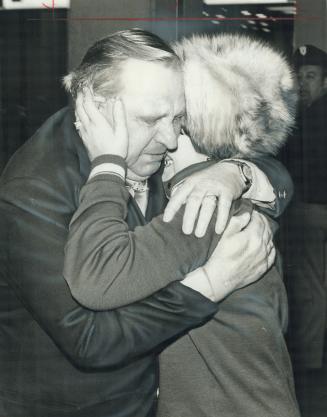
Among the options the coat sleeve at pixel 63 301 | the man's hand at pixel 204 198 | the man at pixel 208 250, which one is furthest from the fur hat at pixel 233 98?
the coat sleeve at pixel 63 301

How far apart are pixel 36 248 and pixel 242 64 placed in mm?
692

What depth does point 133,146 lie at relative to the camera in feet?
5.15

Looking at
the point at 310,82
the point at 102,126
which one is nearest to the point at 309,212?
the point at 310,82

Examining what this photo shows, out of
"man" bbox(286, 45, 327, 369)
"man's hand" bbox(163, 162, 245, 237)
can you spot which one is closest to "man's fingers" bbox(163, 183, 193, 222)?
"man's hand" bbox(163, 162, 245, 237)

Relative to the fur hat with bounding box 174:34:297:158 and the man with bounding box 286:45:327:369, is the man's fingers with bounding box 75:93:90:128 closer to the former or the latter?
the fur hat with bounding box 174:34:297:158

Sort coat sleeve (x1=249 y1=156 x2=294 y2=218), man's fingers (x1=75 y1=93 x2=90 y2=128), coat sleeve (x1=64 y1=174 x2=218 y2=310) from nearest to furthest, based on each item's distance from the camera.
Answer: coat sleeve (x1=64 y1=174 x2=218 y2=310) → man's fingers (x1=75 y1=93 x2=90 y2=128) → coat sleeve (x1=249 y1=156 x2=294 y2=218)

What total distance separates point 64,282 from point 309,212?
88 cm

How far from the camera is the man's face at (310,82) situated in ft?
6.19

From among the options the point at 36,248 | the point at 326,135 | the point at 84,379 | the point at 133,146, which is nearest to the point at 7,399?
the point at 84,379

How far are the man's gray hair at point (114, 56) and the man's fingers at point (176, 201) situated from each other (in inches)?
12.2

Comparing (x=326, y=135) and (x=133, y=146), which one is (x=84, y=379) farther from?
(x=326, y=135)

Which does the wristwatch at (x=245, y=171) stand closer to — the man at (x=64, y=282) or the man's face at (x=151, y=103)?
the man at (x=64, y=282)

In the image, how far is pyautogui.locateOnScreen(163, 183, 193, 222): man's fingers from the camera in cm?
138

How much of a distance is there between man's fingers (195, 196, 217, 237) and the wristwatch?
19 centimetres
